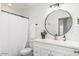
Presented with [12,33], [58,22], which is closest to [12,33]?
[12,33]

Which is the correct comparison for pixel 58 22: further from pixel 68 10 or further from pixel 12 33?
pixel 12 33

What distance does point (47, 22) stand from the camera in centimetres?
209

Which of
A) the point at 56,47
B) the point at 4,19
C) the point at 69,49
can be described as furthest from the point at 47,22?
the point at 4,19

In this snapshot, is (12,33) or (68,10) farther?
(68,10)

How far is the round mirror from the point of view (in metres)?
1.83

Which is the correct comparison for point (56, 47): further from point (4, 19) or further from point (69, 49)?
point (4, 19)

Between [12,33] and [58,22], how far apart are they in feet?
3.69

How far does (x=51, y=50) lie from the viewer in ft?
5.45

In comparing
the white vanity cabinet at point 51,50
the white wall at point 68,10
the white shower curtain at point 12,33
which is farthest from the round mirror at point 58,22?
the white shower curtain at point 12,33

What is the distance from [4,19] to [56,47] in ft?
3.98

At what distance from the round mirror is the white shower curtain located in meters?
0.69

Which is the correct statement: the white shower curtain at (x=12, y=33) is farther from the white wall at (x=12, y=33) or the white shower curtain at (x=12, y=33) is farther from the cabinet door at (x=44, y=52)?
the cabinet door at (x=44, y=52)

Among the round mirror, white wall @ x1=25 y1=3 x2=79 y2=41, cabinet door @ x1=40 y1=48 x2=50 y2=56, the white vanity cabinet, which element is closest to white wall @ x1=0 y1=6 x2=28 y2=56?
white wall @ x1=25 y1=3 x2=79 y2=41

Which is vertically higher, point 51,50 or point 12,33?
point 12,33
